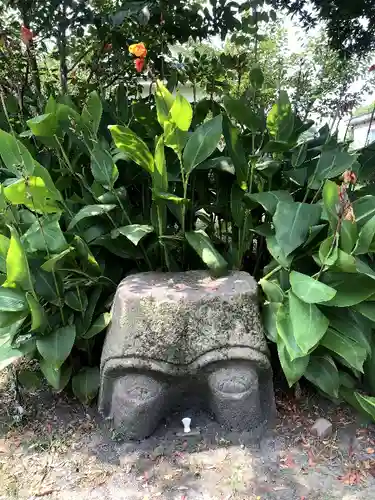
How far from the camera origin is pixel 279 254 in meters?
2.07

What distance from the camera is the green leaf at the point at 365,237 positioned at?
6.24 ft

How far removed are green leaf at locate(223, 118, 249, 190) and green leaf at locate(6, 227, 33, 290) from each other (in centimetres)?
106

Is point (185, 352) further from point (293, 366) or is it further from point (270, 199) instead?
point (270, 199)

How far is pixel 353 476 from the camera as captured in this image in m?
1.83

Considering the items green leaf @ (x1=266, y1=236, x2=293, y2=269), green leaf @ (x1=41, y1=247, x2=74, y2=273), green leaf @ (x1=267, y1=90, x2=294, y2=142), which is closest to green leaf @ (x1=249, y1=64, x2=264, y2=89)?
green leaf @ (x1=267, y1=90, x2=294, y2=142)

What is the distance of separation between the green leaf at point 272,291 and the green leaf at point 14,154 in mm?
1109

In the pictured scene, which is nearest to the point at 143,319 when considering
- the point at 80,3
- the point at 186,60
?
the point at 80,3

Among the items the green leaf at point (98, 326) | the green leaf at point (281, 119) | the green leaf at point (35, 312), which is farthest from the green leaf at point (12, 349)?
the green leaf at point (281, 119)

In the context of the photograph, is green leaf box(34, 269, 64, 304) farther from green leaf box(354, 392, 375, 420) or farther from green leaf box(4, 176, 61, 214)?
green leaf box(354, 392, 375, 420)

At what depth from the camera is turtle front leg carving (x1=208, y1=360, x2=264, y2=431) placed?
2014mm

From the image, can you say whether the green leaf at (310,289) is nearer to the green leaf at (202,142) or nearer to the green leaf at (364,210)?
the green leaf at (364,210)

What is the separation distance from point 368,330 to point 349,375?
217 millimetres

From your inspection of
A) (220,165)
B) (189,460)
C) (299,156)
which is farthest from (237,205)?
(189,460)

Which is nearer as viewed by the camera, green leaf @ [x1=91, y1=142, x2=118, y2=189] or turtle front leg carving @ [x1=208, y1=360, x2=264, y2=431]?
turtle front leg carving @ [x1=208, y1=360, x2=264, y2=431]
